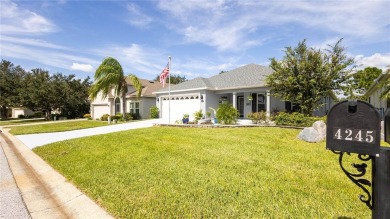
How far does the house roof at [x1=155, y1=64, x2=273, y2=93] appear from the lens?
18728 mm

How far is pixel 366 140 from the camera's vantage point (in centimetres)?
175

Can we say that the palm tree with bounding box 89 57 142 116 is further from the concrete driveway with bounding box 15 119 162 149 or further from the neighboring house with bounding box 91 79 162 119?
the concrete driveway with bounding box 15 119 162 149

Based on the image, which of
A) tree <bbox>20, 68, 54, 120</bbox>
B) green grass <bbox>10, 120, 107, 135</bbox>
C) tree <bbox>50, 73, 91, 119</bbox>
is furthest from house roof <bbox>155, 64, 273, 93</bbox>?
tree <bbox>20, 68, 54, 120</bbox>

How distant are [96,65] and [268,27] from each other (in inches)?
689

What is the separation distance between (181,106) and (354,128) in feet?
69.1

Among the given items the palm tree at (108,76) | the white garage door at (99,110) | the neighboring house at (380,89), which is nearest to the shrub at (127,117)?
the palm tree at (108,76)

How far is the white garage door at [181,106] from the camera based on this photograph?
21330 millimetres

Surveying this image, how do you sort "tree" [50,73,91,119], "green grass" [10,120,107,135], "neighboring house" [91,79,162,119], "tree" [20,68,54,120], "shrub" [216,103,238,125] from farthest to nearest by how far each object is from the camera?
"tree" [50,73,91,119]
"tree" [20,68,54,120]
"neighboring house" [91,79,162,119]
"green grass" [10,120,107,135]
"shrub" [216,103,238,125]

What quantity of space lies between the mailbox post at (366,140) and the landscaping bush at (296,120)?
12.5 meters

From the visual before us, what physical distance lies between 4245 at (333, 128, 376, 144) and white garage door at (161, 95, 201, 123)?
62.2 ft

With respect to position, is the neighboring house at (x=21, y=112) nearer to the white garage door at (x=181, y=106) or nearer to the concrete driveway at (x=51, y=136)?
the white garage door at (x=181, y=106)

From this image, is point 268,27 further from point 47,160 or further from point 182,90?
point 47,160

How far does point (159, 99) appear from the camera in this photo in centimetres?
2458

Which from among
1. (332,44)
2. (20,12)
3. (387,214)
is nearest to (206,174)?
(387,214)
